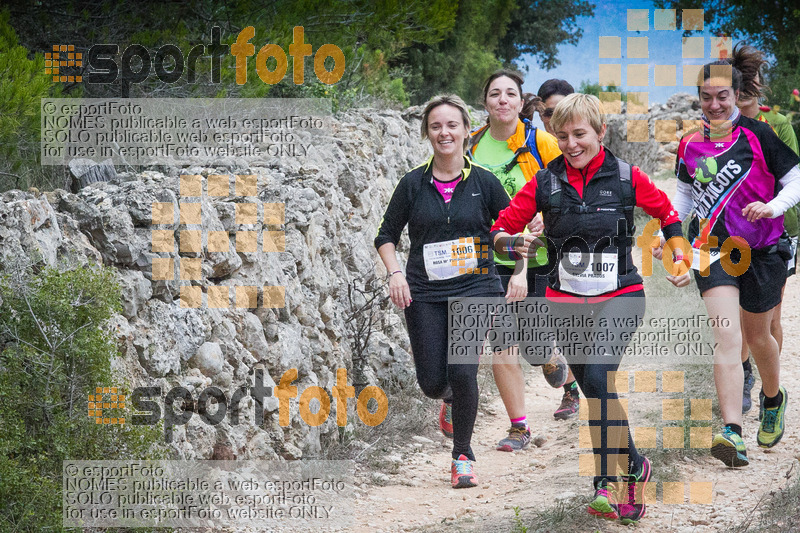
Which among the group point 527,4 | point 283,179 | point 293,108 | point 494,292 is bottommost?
point 494,292

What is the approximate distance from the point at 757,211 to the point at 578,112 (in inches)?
51.0

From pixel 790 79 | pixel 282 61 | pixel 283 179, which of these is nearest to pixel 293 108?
pixel 282 61

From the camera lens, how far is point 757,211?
465 cm

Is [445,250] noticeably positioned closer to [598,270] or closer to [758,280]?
[598,270]

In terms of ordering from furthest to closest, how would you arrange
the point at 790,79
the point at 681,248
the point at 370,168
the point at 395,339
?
the point at 790,79 < the point at 370,168 < the point at 395,339 < the point at 681,248

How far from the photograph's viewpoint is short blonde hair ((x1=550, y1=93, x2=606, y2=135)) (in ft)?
13.5

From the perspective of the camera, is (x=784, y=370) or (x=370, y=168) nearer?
(x=784, y=370)

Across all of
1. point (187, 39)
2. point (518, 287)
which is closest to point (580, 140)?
point (518, 287)

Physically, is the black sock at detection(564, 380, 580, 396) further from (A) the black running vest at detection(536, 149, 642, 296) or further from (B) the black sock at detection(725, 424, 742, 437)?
(A) the black running vest at detection(536, 149, 642, 296)

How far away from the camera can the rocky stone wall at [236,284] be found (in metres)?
4.39

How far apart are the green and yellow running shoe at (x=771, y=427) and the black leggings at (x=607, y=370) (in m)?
1.51

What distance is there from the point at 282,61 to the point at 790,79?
1662 centimetres

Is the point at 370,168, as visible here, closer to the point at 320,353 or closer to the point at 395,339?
the point at 395,339

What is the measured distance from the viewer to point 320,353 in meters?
6.05
